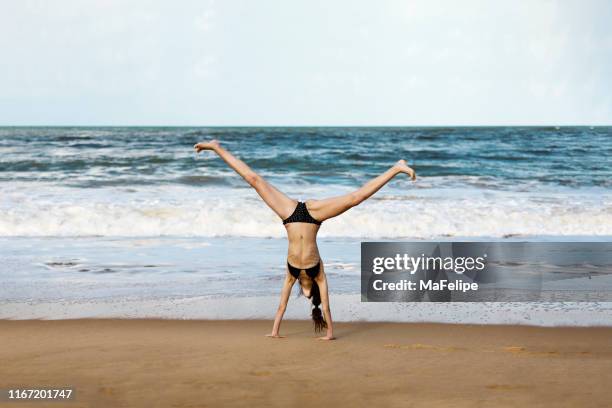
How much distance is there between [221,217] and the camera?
46.7 ft

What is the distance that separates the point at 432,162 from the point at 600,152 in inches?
325

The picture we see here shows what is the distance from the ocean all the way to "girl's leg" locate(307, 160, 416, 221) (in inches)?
57.9

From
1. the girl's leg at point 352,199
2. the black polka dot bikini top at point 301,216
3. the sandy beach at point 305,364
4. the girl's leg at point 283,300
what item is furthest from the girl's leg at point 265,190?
the sandy beach at point 305,364

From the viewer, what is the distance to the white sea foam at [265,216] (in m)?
13.3

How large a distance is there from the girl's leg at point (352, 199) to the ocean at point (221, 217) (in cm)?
147

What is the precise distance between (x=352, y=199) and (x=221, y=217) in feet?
28.8

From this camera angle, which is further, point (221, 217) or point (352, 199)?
point (221, 217)

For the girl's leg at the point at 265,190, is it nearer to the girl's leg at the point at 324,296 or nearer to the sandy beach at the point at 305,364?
the girl's leg at the point at 324,296

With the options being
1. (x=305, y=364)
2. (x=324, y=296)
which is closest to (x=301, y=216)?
(x=324, y=296)

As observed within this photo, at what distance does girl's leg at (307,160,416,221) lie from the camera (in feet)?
18.2

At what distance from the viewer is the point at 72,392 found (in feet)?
14.4

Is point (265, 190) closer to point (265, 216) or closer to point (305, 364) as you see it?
point (305, 364)

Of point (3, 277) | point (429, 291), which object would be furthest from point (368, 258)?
point (3, 277)

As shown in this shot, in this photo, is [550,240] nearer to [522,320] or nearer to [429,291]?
[429,291]
